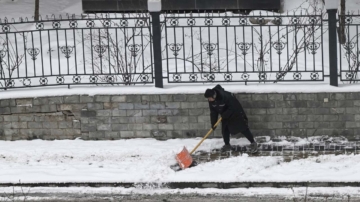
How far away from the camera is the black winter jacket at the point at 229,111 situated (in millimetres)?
9617

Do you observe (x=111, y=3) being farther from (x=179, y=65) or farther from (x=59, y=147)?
(x=59, y=147)

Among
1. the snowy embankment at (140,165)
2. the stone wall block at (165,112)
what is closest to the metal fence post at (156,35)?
the stone wall block at (165,112)

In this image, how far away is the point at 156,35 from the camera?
34.3 feet

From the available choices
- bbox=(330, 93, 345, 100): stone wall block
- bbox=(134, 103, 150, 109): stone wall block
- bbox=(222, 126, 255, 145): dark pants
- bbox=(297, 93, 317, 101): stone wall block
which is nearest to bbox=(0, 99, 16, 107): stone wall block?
bbox=(134, 103, 150, 109): stone wall block

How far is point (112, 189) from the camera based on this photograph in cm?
846

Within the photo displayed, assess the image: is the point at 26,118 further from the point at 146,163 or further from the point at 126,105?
the point at 146,163

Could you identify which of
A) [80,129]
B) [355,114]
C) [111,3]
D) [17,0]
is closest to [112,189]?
[80,129]

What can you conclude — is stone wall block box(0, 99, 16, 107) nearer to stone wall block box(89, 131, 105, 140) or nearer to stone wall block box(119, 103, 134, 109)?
stone wall block box(89, 131, 105, 140)

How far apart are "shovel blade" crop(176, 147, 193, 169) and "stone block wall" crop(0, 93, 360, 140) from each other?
1340mm

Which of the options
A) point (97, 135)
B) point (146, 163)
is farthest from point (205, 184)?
point (97, 135)

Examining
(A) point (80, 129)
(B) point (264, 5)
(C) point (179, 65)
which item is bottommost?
(A) point (80, 129)

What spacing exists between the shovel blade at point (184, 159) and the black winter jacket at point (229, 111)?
0.83m

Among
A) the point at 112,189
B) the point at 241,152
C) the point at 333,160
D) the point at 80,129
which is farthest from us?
the point at 80,129

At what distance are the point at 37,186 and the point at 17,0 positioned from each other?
11949 mm
